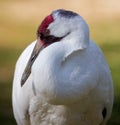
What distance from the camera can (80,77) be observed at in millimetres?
5043

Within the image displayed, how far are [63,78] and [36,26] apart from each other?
20.8 feet

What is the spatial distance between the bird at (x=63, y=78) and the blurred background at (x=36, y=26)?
2949 mm

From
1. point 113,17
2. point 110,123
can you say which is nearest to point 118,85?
point 110,123

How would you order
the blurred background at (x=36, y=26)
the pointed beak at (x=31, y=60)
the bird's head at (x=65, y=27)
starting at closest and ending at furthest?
the bird's head at (x=65, y=27) < the pointed beak at (x=31, y=60) < the blurred background at (x=36, y=26)

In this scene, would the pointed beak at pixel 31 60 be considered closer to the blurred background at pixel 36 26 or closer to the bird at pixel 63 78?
the bird at pixel 63 78

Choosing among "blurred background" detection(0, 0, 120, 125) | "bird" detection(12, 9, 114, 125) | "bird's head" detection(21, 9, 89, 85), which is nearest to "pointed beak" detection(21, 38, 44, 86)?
"bird" detection(12, 9, 114, 125)

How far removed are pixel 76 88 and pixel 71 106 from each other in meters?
0.36

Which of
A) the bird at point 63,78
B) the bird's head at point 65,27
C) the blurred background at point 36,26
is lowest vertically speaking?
the blurred background at point 36,26

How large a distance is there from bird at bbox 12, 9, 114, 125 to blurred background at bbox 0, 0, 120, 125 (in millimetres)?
2949

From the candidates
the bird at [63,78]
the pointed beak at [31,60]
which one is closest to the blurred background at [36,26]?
the bird at [63,78]

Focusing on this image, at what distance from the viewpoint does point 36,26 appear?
11.3m

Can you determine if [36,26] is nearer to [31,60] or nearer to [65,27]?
[31,60]

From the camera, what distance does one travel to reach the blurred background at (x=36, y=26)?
944 centimetres

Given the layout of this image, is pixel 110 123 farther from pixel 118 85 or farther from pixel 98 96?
pixel 98 96
